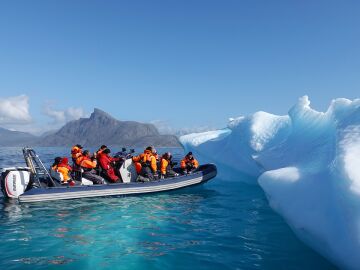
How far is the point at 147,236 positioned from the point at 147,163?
6486 millimetres

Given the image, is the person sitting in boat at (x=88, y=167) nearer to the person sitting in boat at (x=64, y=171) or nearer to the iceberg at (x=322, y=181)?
the person sitting in boat at (x=64, y=171)

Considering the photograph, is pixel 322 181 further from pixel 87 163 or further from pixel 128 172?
pixel 128 172

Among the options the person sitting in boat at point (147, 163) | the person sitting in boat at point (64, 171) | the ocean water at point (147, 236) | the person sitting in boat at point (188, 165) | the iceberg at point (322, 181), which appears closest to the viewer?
the iceberg at point (322, 181)

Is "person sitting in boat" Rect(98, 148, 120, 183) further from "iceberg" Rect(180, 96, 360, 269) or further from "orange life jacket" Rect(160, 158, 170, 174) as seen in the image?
"iceberg" Rect(180, 96, 360, 269)

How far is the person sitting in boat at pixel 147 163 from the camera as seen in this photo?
47.2 feet

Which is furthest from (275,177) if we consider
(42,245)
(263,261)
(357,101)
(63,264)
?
(42,245)

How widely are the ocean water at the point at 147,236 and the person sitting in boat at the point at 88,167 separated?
103 centimetres

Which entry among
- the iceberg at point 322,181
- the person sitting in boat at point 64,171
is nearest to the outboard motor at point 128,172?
the person sitting in boat at point 64,171

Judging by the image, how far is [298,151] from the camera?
1012 centimetres

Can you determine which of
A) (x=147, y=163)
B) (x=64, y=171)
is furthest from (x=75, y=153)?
(x=147, y=163)

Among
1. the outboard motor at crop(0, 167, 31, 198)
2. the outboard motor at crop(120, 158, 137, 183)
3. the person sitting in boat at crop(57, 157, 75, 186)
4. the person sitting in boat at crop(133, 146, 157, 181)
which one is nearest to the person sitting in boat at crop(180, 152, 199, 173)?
the person sitting in boat at crop(133, 146, 157, 181)

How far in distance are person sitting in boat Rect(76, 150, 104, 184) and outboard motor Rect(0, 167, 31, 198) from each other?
2.03m

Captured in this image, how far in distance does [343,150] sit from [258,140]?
29.4 ft

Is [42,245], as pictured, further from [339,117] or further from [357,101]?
[357,101]
